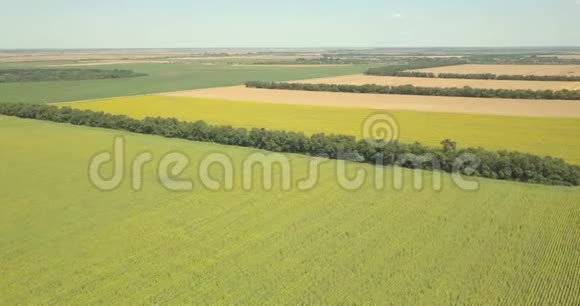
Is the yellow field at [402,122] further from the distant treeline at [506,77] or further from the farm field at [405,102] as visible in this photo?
the distant treeline at [506,77]

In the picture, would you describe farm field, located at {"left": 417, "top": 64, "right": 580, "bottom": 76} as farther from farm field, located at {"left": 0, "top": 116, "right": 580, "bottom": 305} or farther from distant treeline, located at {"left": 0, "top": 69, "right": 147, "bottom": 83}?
farm field, located at {"left": 0, "top": 116, "right": 580, "bottom": 305}

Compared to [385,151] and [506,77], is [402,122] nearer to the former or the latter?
[385,151]

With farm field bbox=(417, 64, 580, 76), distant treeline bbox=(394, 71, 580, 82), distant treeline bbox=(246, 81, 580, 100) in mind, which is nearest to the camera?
distant treeline bbox=(246, 81, 580, 100)

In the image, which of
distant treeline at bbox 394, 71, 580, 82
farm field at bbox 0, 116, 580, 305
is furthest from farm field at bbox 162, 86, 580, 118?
distant treeline at bbox 394, 71, 580, 82

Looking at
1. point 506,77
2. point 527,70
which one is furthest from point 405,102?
point 527,70

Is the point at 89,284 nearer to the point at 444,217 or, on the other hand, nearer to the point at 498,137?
the point at 444,217

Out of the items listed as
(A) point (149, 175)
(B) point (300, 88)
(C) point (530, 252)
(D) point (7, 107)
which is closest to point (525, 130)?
(C) point (530, 252)

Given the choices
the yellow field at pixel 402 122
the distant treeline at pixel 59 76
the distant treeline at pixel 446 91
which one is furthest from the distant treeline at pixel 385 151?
the distant treeline at pixel 59 76
